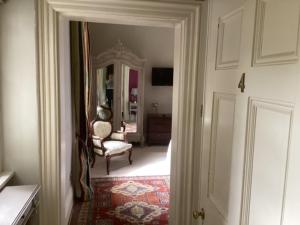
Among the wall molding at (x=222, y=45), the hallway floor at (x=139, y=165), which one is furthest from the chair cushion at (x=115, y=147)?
the wall molding at (x=222, y=45)

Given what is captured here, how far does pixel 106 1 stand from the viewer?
1.48m

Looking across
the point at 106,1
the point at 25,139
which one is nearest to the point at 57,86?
the point at 25,139

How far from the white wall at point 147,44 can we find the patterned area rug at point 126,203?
2.57 metres

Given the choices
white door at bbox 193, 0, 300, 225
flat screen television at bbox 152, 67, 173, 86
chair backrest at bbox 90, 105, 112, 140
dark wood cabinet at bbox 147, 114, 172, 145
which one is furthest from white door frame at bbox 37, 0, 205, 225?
flat screen television at bbox 152, 67, 173, 86

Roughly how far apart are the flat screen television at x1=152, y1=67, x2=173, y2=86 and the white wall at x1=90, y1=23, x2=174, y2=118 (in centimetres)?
15

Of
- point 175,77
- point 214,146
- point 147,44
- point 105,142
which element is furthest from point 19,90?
point 147,44

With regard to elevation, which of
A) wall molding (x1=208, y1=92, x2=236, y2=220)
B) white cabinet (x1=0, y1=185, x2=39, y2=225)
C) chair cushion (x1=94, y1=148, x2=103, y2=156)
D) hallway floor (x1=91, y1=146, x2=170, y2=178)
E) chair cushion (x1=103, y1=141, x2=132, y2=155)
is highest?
wall molding (x1=208, y1=92, x2=236, y2=220)

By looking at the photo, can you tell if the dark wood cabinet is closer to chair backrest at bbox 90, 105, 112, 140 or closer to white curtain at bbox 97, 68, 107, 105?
white curtain at bbox 97, 68, 107, 105

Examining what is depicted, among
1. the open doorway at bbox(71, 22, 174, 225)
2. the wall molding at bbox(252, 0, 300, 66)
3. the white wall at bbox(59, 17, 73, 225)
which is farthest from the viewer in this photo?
the open doorway at bbox(71, 22, 174, 225)

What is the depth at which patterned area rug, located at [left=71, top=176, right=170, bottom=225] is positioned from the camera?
284 cm

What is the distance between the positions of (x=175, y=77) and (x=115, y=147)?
282 cm

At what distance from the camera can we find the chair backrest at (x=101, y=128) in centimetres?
439

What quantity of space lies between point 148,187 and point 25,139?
248 cm

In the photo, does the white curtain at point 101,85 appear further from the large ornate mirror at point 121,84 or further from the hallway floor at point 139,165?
the hallway floor at point 139,165
